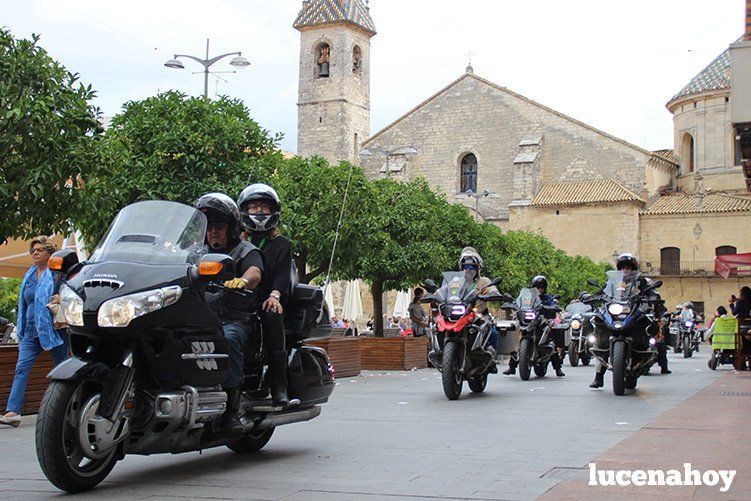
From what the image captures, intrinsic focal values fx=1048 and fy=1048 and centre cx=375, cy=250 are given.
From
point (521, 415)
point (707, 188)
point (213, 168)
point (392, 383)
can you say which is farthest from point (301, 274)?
point (707, 188)

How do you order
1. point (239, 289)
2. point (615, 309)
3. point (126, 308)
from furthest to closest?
point (615, 309) → point (239, 289) → point (126, 308)

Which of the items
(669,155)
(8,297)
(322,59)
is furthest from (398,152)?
(8,297)

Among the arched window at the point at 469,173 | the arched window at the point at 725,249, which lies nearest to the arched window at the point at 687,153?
the arched window at the point at 725,249

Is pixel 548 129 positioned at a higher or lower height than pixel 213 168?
higher

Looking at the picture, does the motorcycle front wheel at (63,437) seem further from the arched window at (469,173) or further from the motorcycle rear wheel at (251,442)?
the arched window at (469,173)

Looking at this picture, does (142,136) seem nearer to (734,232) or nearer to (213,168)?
(213,168)

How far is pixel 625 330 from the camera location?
1327 centimetres

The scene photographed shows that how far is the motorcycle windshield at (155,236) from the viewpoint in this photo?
6227 mm

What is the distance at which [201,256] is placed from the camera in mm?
6395

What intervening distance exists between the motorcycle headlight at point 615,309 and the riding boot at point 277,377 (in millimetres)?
Answer: 7064

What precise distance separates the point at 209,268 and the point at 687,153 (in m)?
68.2

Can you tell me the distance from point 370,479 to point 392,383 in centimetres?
986

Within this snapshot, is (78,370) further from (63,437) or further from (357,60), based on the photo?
(357,60)

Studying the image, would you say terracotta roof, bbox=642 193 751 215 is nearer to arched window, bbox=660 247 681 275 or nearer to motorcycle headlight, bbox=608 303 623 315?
arched window, bbox=660 247 681 275
